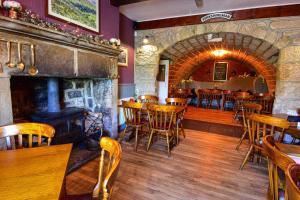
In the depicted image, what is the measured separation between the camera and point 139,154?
261 cm

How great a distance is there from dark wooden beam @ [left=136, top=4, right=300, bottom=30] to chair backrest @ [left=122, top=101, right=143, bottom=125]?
2143mm

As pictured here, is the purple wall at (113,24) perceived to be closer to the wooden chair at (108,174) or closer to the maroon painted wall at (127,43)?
the maroon painted wall at (127,43)

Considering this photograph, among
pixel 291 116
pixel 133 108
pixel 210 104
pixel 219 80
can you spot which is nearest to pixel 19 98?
pixel 133 108

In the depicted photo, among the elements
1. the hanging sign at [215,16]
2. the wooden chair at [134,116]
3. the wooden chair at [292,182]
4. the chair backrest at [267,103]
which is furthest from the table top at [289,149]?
the chair backrest at [267,103]

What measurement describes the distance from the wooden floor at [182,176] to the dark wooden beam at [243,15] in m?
2.38

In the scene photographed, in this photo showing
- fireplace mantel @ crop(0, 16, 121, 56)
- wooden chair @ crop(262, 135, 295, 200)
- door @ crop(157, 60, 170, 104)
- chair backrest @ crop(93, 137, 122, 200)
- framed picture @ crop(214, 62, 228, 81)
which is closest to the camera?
chair backrest @ crop(93, 137, 122, 200)

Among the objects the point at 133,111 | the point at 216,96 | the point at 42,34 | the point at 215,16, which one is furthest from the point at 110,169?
the point at 216,96

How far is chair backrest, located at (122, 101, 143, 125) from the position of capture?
263 centimetres

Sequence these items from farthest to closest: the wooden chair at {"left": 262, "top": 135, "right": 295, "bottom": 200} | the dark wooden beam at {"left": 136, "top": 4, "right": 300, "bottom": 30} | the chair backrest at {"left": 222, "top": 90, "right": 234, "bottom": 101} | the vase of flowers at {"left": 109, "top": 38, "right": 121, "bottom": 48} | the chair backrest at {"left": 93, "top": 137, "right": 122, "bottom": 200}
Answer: the chair backrest at {"left": 222, "top": 90, "right": 234, "bottom": 101} < the dark wooden beam at {"left": 136, "top": 4, "right": 300, "bottom": 30} < the vase of flowers at {"left": 109, "top": 38, "right": 121, "bottom": 48} < the wooden chair at {"left": 262, "top": 135, "right": 295, "bottom": 200} < the chair backrest at {"left": 93, "top": 137, "right": 122, "bottom": 200}

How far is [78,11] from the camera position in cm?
230

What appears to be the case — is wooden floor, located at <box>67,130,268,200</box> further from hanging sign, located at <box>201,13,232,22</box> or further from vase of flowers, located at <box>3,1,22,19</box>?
hanging sign, located at <box>201,13,232,22</box>

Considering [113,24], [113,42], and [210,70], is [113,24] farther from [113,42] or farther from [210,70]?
[210,70]

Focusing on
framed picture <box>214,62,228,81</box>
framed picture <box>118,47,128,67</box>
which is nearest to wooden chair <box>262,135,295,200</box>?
framed picture <box>118,47,128,67</box>

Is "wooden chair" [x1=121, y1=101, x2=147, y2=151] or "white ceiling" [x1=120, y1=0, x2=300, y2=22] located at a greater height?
"white ceiling" [x1=120, y1=0, x2=300, y2=22]
